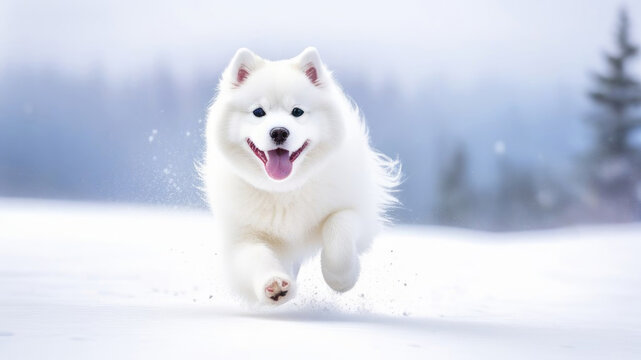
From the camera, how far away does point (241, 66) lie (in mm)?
4457

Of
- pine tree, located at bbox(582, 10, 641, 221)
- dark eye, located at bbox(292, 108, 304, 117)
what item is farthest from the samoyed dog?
pine tree, located at bbox(582, 10, 641, 221)

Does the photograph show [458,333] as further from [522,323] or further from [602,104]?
[602,104]

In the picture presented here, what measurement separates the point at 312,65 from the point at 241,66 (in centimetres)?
41

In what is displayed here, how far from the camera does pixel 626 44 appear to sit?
18.9 m

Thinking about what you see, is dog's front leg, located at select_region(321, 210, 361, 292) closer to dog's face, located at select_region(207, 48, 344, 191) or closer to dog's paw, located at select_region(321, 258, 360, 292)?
dog's paw, located at select_region(321, 258, 360, 292)

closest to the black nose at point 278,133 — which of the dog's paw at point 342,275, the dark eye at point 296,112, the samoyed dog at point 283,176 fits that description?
the samoyed dog at point 283,176

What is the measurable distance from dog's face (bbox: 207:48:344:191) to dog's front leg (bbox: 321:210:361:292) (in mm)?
336

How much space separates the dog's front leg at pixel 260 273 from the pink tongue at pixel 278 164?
457mm

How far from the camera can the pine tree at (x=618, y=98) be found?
1869 cm

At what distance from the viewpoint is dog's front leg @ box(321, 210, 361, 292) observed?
4293 mm

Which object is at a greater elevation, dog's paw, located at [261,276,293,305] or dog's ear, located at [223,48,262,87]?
dog's ear, located at [223,48,262,87]

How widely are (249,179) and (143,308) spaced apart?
3.87ft

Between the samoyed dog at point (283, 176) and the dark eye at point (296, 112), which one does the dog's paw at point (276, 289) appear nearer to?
the samoyed dog at point (283, 176)

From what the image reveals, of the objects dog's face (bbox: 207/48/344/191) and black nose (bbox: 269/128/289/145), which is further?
dog's face (bbox: 207/48/344/191)
